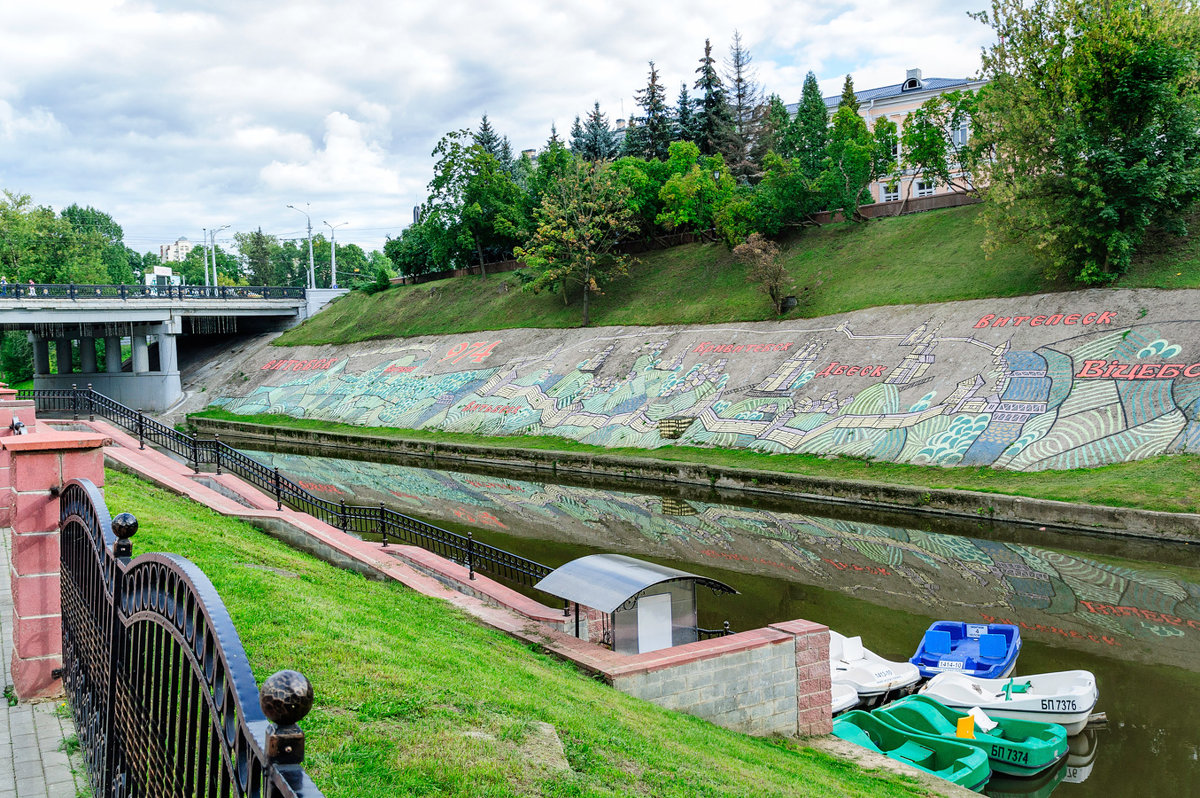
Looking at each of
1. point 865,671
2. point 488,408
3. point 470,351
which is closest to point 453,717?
point 865,671

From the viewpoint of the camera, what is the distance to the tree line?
28.8 metres

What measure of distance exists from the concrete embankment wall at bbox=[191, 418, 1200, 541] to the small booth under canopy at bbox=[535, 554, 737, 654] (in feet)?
43.5

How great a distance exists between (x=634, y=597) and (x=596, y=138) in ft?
199

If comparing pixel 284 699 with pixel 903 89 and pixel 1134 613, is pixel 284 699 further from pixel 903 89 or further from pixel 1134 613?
pixel 903 89

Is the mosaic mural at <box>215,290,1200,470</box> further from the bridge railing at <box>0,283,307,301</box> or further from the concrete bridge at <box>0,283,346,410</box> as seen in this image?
the bridge railing at <box>0,283,307,301</box>

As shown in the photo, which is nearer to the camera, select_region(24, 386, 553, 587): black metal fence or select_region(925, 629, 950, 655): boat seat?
select_region(925, 629, 950, 655): boat seat

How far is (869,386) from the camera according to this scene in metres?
31.1

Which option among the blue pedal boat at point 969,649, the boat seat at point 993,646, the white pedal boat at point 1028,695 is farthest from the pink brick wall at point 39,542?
the boat seat at point 993,646

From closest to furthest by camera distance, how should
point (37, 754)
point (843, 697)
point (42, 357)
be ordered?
point (37, 754) < point (843, 697) < point (42, 357)

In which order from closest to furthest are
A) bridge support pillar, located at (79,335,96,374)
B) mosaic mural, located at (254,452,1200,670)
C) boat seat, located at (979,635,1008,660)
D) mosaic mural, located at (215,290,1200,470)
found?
1. boat seat, located at (979,635,1008,660)
2. mosaic mural, located at (254,452,1200,670)
3. mosaic mural, located at (215,290,1200,470)
4. bridge support pillar, located at (79,335,96,374)

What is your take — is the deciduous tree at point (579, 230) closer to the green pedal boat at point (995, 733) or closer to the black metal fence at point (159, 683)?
the green pedal boat at point (995, 733)

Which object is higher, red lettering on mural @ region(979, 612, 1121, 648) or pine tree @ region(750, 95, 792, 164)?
pine tree @ region(750, 95, 792, 164)

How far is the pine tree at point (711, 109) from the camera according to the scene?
62.9 meters

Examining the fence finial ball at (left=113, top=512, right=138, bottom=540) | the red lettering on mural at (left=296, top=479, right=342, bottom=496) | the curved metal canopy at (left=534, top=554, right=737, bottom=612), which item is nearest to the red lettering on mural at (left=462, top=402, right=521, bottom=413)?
the red lettering on mural at (left=296, top=479, right=342, bottom=496)
